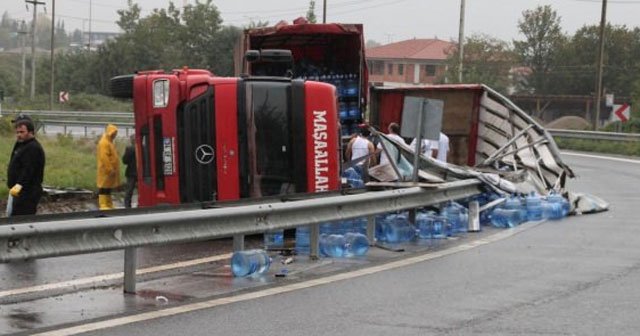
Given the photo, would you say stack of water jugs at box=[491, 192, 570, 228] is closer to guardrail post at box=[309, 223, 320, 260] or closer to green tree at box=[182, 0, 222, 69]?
guardrail post at box=[309, 223, 320, 260]

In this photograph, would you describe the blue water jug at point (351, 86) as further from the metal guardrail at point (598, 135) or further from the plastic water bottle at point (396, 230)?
the metal guardrail at point (598, 135)

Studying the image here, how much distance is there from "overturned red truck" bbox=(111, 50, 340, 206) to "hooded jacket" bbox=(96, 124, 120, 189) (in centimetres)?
304

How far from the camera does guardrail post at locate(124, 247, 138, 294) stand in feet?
25.5

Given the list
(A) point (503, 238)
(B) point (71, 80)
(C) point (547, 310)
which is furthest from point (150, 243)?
(B) point (71, 80)

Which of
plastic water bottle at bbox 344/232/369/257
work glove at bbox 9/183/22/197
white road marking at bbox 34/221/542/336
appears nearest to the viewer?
white road marking at bbox 34/221/542/336

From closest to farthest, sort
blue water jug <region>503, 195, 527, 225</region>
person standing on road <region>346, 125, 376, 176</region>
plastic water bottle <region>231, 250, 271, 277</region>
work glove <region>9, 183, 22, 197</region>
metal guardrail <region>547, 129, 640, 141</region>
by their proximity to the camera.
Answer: plastic water bottle <region>231, 250, 271, 277</region> → work glove <region>9, 183, 22, 197</region> → blue water jug <region>503, 195, 527, 225</region> → person standing on road <region>346, 125, 376, 176</region> → metal guardrail <region>547, 129, 640, 141</region>

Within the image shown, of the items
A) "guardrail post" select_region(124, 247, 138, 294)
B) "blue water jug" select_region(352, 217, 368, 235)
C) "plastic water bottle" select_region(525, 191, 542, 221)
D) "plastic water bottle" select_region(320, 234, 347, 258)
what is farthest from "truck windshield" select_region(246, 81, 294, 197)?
"plastic water bottle" select_region(525, 191, 542, 221)

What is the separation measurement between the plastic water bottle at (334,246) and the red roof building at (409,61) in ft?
331

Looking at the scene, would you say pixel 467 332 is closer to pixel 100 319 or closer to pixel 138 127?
pixel 100 319

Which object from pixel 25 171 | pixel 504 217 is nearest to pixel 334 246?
pixel 25 171

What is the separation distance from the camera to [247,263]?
28.8ft

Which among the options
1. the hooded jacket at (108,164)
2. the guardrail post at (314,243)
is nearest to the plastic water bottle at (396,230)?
A: the guardrail post at (314,243)

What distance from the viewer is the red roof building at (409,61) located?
373 ft

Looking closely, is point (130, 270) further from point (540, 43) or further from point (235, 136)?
point (540, 43)
